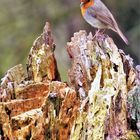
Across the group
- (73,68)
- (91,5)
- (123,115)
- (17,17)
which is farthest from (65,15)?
(123,115)

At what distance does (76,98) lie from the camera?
10.7ft

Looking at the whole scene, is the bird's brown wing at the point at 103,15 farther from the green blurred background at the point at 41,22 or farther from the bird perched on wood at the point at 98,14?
the green blurred background at the point at 41,22

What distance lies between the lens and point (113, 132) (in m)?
3.06

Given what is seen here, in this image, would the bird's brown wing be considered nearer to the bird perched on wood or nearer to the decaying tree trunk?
the bird perched on wood

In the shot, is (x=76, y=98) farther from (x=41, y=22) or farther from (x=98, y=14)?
(x=41, y=22)

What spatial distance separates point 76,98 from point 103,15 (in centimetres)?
269

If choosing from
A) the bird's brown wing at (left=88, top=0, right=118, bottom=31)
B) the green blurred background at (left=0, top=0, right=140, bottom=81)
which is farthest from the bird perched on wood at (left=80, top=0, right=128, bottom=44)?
the green blurred background at (left=0, top=0, right=140, bottom=81)

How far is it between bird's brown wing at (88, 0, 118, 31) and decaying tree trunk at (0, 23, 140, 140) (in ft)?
6.55

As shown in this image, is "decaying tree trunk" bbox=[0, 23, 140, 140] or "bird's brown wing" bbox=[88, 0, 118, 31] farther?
"bird's brown wing" bbox=[88, 0, 118, 31]

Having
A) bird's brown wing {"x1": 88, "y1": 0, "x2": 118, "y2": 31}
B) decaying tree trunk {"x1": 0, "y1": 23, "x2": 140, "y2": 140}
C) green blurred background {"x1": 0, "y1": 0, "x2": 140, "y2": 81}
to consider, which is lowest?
decaying tree trunk {"x1": 0, "y1": 23, "x2": 140, "y2": 140}

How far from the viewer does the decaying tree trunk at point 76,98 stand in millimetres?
3041

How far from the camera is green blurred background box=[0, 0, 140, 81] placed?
896 centimetres

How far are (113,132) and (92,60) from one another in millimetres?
718

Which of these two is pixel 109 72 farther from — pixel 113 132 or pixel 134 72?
pixel 113 132
